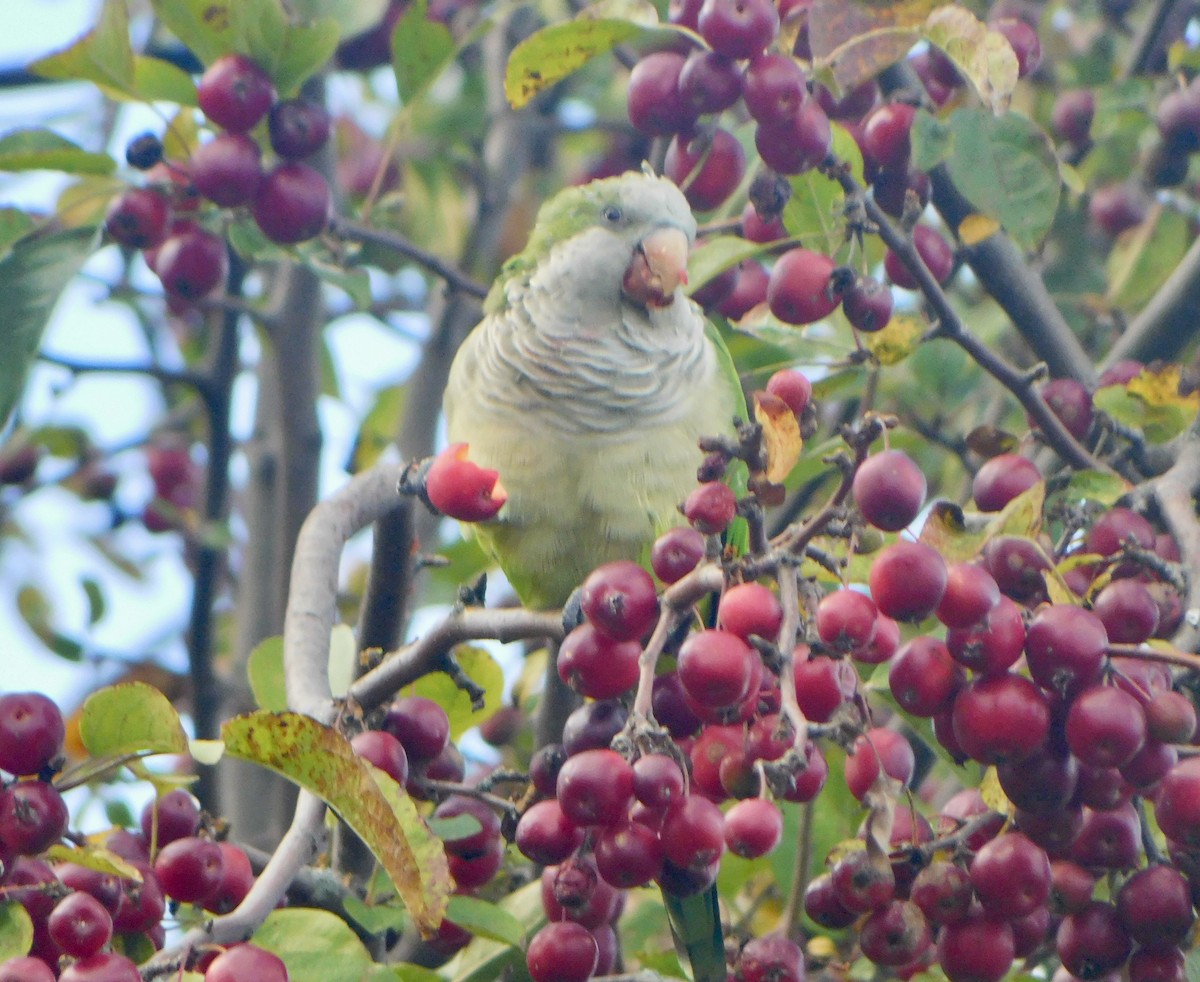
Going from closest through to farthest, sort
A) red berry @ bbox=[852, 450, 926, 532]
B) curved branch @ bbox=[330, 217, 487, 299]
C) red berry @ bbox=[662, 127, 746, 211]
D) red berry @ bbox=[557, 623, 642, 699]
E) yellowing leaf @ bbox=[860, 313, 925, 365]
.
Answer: red berry @ bbox=[852, 450, 926, 532]
red berry @ bbox=[557, 623, 642, 699]
yellowing leaf @ bbox=[860, 313, 925, 365]
red berry @ bbox=[662, 127, 746, 211]
curved branch @ bbox=[330, 217, 487, 299]

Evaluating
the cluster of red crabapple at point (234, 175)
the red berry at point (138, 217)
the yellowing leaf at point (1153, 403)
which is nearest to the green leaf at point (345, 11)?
the cluster of red crabapple at point (234, 175)

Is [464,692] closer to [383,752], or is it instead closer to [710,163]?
[383,752]

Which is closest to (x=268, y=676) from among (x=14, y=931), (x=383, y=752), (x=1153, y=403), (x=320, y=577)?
(x=320, y=577)

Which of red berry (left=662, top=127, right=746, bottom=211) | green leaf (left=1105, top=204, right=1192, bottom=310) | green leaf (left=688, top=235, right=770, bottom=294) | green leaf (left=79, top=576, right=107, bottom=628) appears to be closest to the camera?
green leaf (left=688, top=235, right=770, bottom=294)

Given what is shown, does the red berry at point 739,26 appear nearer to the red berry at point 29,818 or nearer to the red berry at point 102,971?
the red berry at point 29,818

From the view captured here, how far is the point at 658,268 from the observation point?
2609 mm

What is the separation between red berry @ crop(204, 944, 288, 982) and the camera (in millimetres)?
1332

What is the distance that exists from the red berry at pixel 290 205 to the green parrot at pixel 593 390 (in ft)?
1.39

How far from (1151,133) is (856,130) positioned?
1026 millimetres

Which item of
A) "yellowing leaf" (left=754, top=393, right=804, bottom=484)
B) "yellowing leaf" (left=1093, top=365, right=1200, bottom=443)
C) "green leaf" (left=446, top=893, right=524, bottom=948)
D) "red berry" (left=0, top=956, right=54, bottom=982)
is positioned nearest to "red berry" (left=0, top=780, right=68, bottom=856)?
"red berry" (left=0, top=956, right=54, bottom=982)

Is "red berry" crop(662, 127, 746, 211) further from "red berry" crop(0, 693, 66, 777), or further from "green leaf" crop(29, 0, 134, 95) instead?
"red berry" crop(0, 693, 66, 777)

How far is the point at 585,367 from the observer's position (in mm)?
2678

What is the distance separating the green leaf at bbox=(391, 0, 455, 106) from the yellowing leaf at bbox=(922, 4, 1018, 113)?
982 millimetres

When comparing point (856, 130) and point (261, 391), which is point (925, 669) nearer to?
point (856, 130)
